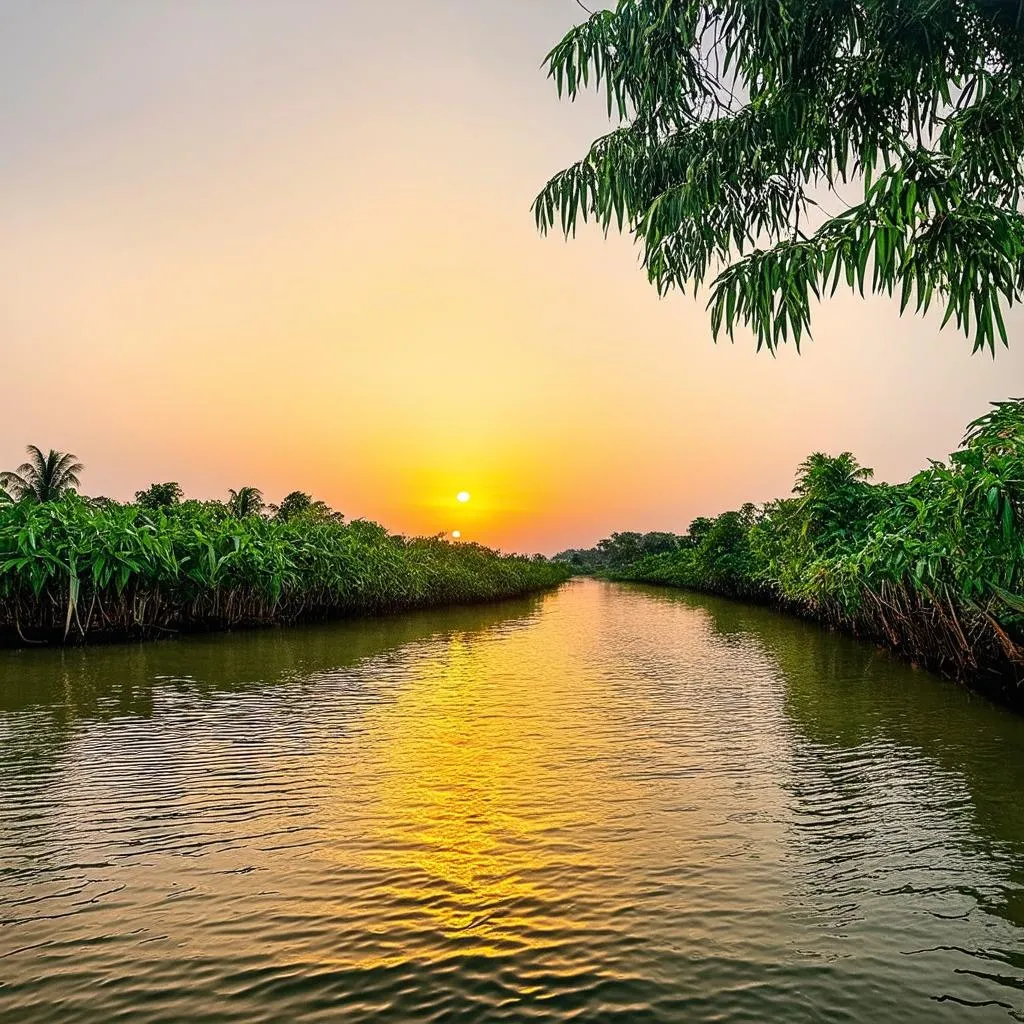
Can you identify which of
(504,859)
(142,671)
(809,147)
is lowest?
(504,859)

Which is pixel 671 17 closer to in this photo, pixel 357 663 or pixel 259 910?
pixel 259 910

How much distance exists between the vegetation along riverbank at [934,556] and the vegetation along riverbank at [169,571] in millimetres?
8951

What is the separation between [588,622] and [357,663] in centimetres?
1055

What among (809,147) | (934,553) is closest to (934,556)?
(934,553)

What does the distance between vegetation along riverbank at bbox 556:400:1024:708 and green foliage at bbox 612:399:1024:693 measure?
0.04 feet

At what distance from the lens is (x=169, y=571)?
11.4 m

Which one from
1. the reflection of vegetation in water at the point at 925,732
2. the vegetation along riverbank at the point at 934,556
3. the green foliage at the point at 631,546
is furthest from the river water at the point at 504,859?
the green foliage at the point at 631,546

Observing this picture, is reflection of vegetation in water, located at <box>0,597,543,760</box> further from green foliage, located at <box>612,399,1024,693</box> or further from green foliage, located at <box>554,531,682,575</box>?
green foliage, located at <box>554,531,682,575</box>

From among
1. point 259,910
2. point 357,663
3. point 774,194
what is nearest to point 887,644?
point 357,663

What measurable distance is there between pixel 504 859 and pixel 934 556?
482cm

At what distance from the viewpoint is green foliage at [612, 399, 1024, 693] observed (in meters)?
4.99

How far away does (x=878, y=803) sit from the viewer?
4031 millimetres

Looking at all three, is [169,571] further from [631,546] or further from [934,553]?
[631,546]

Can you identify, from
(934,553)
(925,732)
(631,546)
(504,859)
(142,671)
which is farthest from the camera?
(631,546)
